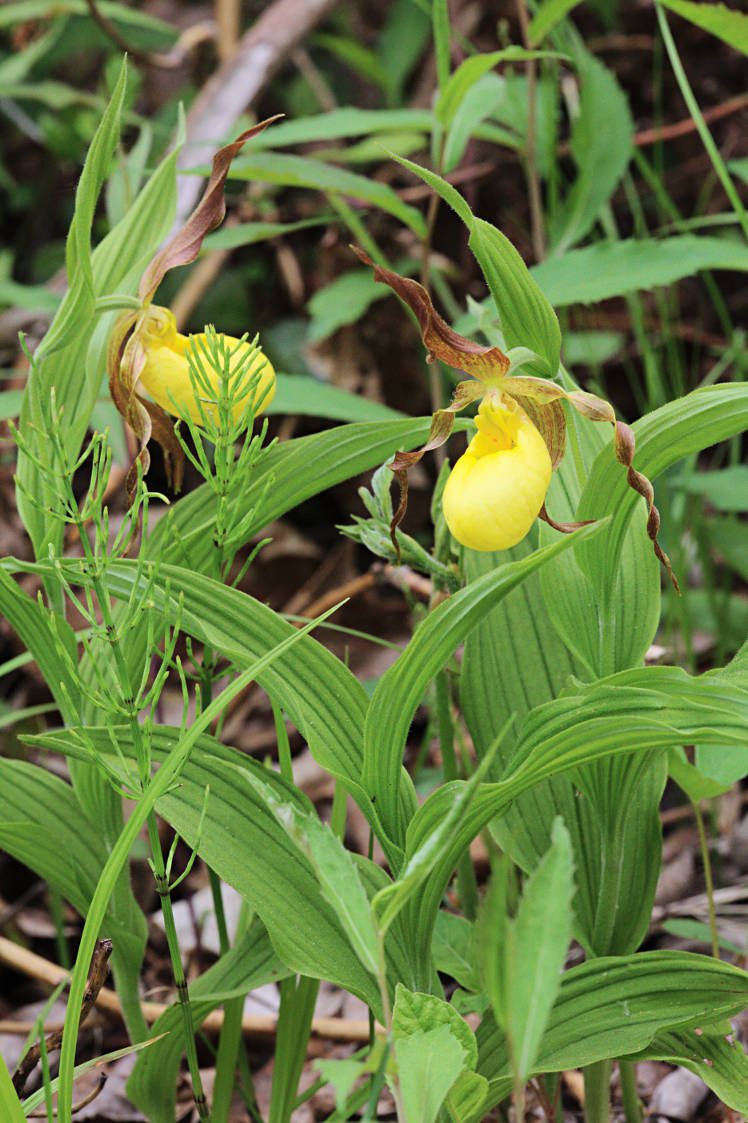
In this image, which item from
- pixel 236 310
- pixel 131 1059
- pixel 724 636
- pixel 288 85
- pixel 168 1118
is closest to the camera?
pixel 168 1118

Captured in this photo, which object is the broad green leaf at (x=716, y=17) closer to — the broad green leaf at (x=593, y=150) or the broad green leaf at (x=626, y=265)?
the broad green leaf at (x=626, y=265)

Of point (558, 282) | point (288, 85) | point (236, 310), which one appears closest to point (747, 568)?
point (558, 282)

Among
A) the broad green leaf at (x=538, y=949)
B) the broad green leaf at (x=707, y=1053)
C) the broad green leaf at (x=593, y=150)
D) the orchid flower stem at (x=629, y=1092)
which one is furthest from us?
the broad green leaf at (x=593, y=150)

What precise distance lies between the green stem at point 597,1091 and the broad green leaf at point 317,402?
75cm

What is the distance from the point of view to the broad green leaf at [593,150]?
1.44 metres

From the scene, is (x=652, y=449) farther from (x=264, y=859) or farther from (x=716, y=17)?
(x=716, y=17)

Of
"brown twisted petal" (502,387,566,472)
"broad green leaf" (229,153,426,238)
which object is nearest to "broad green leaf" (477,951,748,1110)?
"brown twisted petal" (502,387,566,472)

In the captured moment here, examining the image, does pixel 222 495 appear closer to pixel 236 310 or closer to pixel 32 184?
pixel 236 310

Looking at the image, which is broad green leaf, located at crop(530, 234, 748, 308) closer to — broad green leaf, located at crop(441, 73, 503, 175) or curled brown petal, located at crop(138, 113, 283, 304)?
broad green leaf, located at crop(441, 73, 503, 175)

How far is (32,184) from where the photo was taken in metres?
2.65

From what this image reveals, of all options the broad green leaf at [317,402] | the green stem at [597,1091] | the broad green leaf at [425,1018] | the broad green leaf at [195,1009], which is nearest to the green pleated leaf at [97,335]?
the broad green leaf at [317,402]

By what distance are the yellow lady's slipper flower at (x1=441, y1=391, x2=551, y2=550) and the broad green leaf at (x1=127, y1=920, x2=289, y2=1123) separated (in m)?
0.40

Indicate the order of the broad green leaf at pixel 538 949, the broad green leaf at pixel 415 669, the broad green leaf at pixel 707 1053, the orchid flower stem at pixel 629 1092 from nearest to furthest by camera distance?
the broad green leaf at pixel 538 949, the broad green leaf at pixel 415 669, the broad green leaf at pixel 707 1053, the orchid flower stem at pixel 629 1092

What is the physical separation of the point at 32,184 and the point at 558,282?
1960 mm
